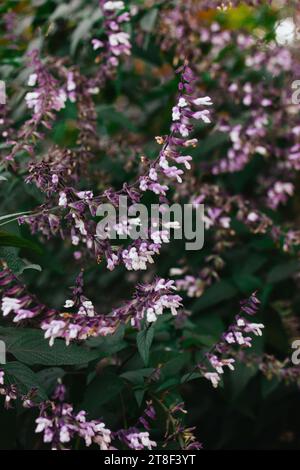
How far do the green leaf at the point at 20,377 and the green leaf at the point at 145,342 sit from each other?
271mm

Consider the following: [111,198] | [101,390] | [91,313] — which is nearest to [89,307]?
[91,313]

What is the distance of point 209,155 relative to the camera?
3.14 m

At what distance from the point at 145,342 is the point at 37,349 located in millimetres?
303

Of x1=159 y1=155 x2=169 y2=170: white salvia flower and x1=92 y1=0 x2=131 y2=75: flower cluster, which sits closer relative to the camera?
x1=159 y1=155 x2=169 y2=170: white salvia flower

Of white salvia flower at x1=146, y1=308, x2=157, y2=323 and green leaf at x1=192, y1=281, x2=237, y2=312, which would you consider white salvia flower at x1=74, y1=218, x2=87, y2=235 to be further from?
green leaf at x1=192, y1=281, x2=237, y2=312

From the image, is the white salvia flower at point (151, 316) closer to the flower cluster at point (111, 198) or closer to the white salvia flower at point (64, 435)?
the flower cluster at point (111, 198)

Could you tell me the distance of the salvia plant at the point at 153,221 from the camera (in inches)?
70.9

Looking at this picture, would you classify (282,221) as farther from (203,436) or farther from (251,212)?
(203,436)

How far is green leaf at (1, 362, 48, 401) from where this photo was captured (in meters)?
1.76

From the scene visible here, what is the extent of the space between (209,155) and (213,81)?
370 mm

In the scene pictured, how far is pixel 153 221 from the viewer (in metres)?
1.76

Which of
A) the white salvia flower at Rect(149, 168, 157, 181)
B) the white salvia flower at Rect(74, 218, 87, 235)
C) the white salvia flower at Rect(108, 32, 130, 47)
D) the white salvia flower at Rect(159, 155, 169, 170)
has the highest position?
the white salvia flower at Rect(108, 32, 130, 47)

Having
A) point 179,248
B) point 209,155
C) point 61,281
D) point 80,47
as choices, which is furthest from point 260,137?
point 61,281

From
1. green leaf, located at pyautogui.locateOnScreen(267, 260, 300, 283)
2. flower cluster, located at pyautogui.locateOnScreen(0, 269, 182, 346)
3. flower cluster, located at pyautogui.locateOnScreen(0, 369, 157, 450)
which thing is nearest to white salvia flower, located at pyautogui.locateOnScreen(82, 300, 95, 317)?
flower cluster, located at pyautogui.locateOnScreen(0, 269, 182, 346)
